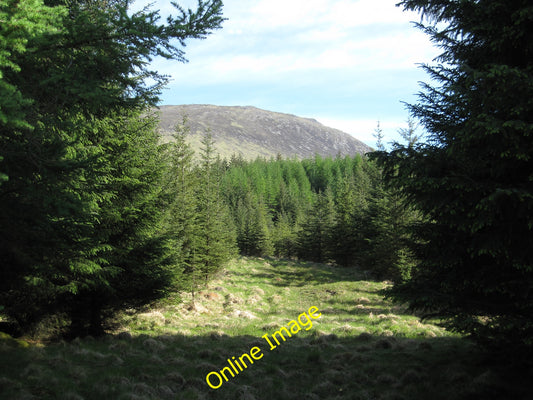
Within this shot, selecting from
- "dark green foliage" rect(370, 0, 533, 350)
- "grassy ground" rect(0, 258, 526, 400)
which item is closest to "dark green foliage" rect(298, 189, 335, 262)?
"grassy ground" rect(0, 258, 526, 400)

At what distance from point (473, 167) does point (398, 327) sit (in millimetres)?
11847

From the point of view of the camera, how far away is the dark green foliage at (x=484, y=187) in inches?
219

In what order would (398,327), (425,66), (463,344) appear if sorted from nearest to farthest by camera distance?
(425,66) → (463,344) → (398,327)

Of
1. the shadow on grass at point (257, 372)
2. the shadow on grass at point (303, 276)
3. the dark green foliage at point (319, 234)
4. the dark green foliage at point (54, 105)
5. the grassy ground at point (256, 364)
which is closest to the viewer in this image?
the dark green foliage at point (54, 105)

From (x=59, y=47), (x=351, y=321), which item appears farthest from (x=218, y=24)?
(x=351, y=321)

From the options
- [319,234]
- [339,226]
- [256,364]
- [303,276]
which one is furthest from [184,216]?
[319,234]

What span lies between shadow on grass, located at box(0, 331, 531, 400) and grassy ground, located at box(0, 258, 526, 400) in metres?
0.02

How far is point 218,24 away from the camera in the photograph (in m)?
6.58

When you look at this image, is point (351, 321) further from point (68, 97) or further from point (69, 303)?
point (68, 97)

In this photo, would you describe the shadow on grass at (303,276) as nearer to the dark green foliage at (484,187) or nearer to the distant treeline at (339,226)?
the distant treeline at (339,226)

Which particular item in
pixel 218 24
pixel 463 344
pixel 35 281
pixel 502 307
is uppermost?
pixel 218 24

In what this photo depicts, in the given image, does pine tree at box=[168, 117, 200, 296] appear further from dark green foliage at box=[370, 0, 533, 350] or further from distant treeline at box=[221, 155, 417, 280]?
dark green foliage at box=[370, 0, 533, 350]

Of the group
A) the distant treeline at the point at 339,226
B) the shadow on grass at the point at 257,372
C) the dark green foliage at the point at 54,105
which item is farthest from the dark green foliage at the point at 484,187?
the dark green foliage at the point at 54,105

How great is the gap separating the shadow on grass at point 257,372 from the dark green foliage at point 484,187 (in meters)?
1.58
